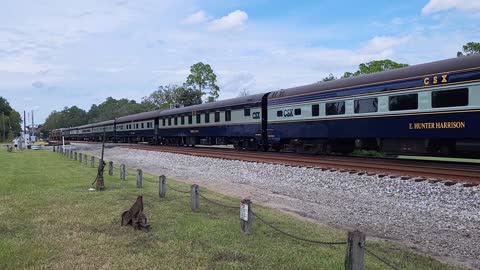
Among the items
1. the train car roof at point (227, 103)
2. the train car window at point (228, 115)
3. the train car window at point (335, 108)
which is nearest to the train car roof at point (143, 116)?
the train car roof at point (227, 103)

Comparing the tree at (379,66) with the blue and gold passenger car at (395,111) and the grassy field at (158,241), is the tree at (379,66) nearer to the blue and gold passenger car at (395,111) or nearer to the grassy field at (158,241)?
the blue and gold passenger car at (395,111)

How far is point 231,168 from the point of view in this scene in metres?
18.3

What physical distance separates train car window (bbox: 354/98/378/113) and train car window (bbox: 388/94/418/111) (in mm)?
714

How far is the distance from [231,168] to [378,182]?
7.46 meters

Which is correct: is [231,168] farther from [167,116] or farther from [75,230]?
[167,116]

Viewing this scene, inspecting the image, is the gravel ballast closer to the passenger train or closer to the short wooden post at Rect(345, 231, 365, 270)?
the short wooden post at Rect(345, 231, 365, 270)

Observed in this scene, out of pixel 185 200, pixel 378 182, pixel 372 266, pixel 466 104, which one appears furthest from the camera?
pixel 466 104

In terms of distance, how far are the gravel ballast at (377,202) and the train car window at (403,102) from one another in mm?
3453

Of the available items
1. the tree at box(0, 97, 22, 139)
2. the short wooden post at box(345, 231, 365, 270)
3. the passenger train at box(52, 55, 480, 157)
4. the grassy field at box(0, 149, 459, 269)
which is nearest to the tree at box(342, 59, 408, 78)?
the passenger train at box(52, 55, 480, 157)

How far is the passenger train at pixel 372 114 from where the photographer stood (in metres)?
13.3

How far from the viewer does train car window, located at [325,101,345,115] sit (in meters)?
17.8

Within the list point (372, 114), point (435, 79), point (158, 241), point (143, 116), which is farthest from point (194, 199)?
point (143, 116)

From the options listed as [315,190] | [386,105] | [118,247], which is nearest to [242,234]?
[118,247]

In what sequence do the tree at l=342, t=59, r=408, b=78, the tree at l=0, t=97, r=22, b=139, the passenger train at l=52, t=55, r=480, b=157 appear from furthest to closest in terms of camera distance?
the tree at l=0, t=97, r=22, b=139
the tree at l=342, t=59, r=408, b=78
the passenger train at l=52, t=55, r=480, b=157
